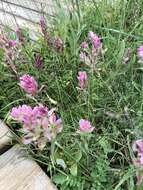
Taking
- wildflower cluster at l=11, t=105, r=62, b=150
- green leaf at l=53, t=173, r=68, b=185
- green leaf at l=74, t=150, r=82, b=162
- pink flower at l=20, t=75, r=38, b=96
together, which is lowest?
green leaf at l=53, t=173, r=68, b=185

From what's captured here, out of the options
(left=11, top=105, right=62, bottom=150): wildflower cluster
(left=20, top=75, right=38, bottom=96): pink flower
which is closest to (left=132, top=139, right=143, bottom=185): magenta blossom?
(left=11, top=105, right=62, bottom=150): wildflower cluster

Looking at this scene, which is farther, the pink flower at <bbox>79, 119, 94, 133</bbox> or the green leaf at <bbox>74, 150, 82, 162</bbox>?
the green leaf at <bbox>74, 150, 82, 162</bbox>

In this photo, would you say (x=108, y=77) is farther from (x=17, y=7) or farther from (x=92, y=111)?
(x=17, y=7)

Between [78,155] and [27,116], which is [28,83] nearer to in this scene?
[27,116]

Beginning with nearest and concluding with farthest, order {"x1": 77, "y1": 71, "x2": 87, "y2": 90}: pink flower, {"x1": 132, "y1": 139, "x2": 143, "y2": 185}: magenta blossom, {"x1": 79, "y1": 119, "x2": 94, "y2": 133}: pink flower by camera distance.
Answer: {"x1": 132, "y1": 139, "x2": 143, "y2": 185}: magenta blossom, {"x1": 79, "y1": 119, "x2": 94, "y2": 133}: pink flower, {"x1": 77, "y1": 71, "x2": 87, "y2": 90}: pink flower

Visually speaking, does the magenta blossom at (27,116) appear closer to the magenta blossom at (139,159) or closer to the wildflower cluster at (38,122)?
the wildflower cluster at (38,122)

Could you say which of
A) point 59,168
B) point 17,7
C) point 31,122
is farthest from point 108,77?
point 17,7

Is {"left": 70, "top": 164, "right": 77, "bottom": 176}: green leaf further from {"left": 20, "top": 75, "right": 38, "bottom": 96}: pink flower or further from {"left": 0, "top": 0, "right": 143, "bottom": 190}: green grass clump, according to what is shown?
{"left": 20, "top": 75, "right": 38, "bottom": 96}: pink flower

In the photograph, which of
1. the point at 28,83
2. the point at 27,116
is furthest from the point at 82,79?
the point at 27,116
